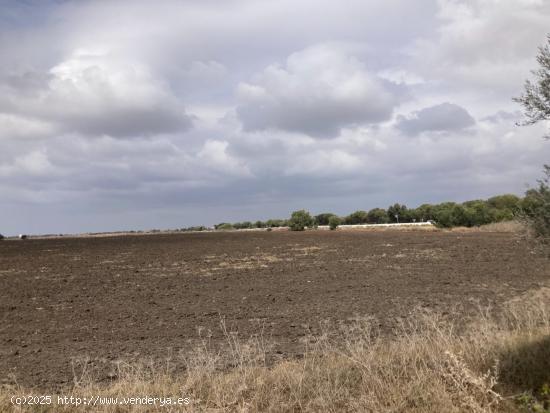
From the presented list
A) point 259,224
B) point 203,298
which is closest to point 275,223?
point 259,224

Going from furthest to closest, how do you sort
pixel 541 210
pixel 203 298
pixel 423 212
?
pixel 423 212, pixel 203 298, pixel 541 210

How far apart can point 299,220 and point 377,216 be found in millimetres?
37475

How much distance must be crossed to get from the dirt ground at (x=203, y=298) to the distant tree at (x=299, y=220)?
67.0 m

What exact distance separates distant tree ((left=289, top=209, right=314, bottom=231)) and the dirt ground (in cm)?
6704

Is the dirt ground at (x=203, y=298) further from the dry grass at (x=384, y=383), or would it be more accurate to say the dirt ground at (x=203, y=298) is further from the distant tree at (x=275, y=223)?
the distant tree at (x=275, y=223)

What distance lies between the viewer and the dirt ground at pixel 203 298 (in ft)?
37.7

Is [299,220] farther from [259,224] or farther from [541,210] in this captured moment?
[541,210]

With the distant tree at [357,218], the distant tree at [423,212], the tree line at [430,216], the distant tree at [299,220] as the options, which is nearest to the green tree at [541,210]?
the tree line at [430,216]

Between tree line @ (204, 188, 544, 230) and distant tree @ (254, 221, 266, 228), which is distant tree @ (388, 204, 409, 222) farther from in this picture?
distant tree @ (254, 221, 266, 228)

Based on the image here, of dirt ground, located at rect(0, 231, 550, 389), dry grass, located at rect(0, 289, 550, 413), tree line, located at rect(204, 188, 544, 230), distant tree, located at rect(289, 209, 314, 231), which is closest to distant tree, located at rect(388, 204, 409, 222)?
tree line, located at rect(204, 188, 544, 230)

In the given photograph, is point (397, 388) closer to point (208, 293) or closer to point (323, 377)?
point (323, 377)

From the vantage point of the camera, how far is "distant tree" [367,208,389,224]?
5118 inches

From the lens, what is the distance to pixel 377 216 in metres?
132

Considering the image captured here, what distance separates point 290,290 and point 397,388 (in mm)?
13836
